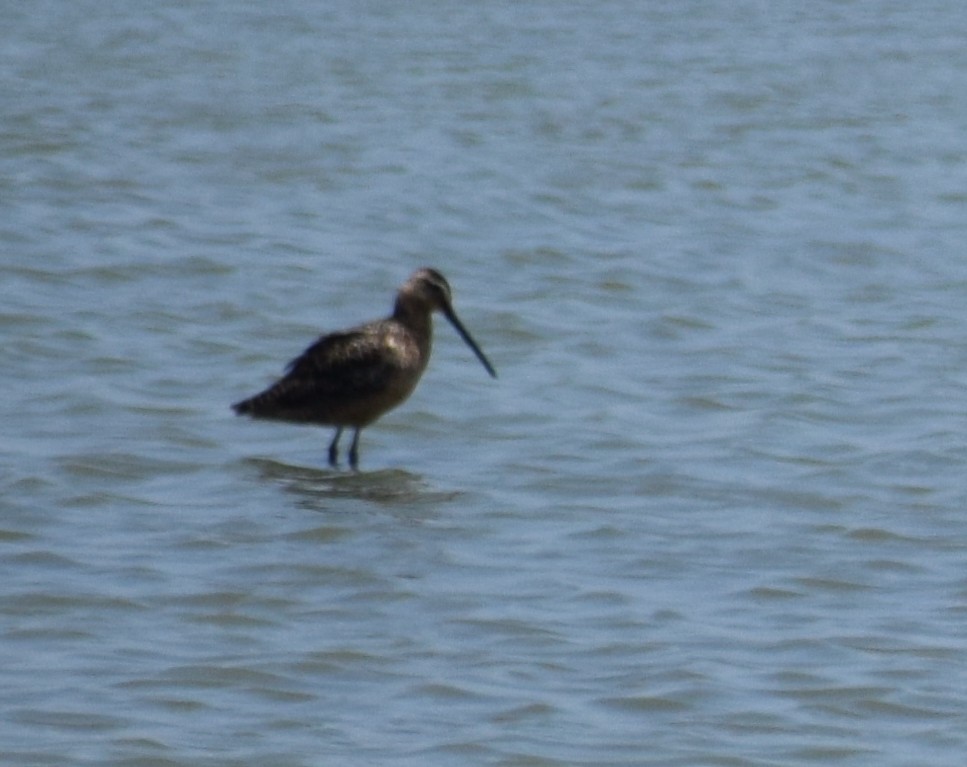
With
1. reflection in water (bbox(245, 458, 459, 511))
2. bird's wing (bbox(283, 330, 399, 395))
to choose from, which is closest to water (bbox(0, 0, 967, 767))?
reflection in water (bbox(245, 458, 459, 511))

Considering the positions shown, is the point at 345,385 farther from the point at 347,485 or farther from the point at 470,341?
the point at 470,341

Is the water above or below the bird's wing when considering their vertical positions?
below

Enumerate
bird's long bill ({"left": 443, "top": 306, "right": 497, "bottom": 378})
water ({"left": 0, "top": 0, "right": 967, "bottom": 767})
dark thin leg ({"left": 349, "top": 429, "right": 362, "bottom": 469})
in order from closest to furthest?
water ({"left": 0, "top": 0, "right": 967, "bottom": 767}) → dark thin leg ({"left": 349, "top": 429, "right": 362, "bottom": 469}) → bird's long bill ({"left": 443, "top": 306, "right": 497, "bottom": 378})

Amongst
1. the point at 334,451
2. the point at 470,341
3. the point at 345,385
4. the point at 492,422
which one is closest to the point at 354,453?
the point at 334,451

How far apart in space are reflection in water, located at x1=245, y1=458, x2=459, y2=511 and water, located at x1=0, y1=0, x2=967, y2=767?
0.12ft

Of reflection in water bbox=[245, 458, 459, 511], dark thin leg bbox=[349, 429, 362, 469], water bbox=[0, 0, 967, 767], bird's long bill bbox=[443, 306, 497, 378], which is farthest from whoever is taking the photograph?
bird's long bill bbox=[443, 306, 497, 378]

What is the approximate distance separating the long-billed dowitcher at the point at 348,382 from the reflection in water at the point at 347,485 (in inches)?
6.3

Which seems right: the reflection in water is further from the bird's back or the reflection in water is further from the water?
the bird's back

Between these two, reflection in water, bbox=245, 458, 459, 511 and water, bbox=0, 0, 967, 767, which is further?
reflection in water, bbox=245, 458, 459, 511

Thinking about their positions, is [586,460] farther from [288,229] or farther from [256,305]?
[288,229]

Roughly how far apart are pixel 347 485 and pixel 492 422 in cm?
110

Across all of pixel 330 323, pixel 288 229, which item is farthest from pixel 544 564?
pixel 288 229

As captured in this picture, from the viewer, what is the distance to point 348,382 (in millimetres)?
9234

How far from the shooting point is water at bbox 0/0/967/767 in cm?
625
